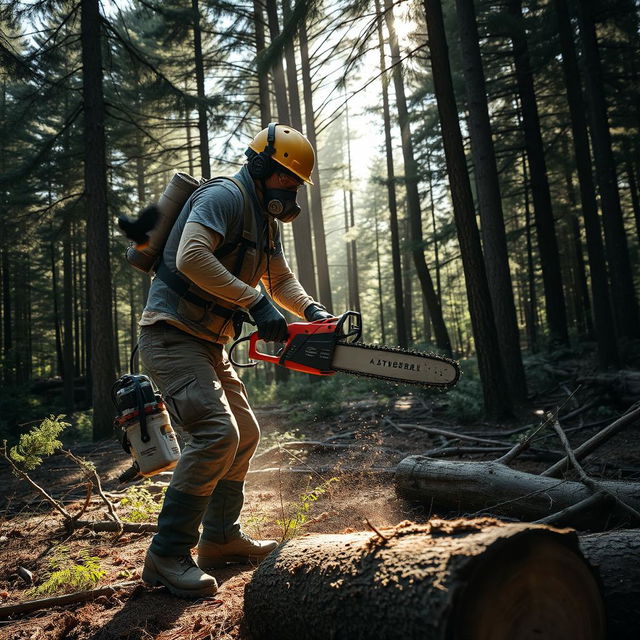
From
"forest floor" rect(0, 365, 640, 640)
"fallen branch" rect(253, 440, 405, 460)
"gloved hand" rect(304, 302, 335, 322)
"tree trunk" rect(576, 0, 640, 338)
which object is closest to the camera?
"forest floor" rect(0, 365, 640, 640)

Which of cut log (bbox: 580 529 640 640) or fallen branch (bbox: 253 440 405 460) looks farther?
fallen branch (bbox: 253 440 405 460)

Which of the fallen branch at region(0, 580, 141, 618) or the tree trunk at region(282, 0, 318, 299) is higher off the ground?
the tree trunk at region(282, 0, 318, 299)

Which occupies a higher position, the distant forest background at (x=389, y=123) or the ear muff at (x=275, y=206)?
the distant forest background at (x=389, y=123)

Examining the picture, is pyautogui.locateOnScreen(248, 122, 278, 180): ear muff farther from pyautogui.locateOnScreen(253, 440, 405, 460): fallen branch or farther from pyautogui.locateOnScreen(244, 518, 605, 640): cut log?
pyautogui.locateOnScreen(253, 440, 405, 460): fallen branch

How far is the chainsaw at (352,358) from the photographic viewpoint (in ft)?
9.05

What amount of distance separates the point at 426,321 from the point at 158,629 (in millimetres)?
31809

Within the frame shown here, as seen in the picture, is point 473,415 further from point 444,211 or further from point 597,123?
point 444,211

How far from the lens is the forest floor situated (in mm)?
2371

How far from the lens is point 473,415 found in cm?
735

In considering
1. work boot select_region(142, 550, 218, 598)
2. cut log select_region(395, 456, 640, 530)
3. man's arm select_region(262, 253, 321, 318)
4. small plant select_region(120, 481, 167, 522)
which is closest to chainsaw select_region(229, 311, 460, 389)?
man's arm select_region(262, 253, 321, 318)

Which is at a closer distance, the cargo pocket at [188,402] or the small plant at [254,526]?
the cargo pocket at [188,402]

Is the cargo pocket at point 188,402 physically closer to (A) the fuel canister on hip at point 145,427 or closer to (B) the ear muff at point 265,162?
(A) the fuel canister on hip at point 145,427

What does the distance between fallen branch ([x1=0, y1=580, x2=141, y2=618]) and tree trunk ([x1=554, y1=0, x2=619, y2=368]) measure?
9.97m

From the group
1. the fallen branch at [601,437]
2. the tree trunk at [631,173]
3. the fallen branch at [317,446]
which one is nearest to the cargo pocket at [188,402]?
the fallen branch at [601,437]
